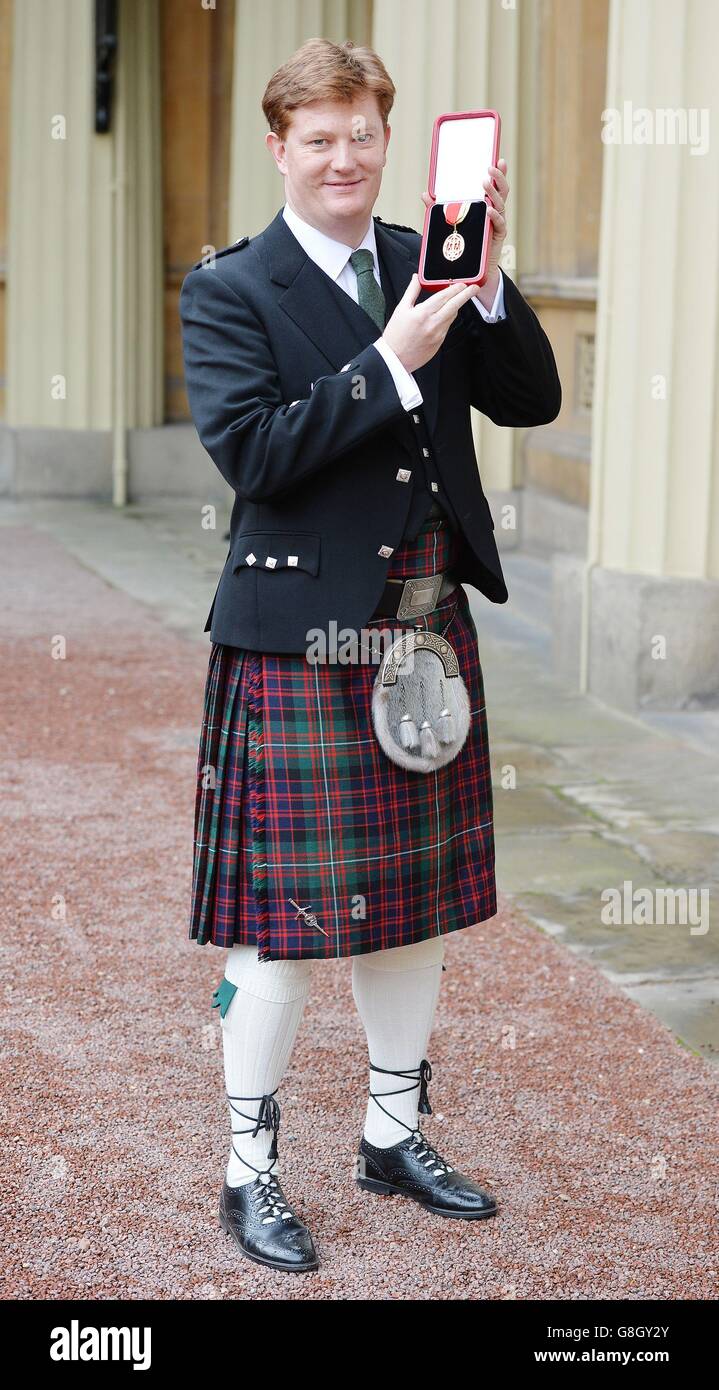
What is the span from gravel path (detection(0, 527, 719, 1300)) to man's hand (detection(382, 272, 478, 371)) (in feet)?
4.70

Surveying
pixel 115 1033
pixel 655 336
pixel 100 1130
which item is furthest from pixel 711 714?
pixel 100 1130

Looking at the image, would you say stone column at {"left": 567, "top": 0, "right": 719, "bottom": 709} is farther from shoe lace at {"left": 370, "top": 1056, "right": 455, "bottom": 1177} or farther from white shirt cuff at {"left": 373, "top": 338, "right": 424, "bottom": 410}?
white shirt cuff at {"left": 373, "top": 338, "right": 424, "bottom": 410}

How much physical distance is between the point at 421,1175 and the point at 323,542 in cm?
112

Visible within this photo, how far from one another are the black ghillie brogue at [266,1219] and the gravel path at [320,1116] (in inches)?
1.3

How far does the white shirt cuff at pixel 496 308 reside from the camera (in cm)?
279

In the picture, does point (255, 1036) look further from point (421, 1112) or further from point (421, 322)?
point (421, 322)

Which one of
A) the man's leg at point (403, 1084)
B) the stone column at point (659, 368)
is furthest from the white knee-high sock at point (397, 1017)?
the stone column at point (659, 368)

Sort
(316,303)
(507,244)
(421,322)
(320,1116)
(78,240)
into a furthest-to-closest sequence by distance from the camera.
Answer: (78,240)
(507,244)
(320,1116)
(316,303)
(421,322)

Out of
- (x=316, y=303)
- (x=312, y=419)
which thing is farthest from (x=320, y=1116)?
(x=316, y=303)

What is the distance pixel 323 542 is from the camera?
2.76 metres

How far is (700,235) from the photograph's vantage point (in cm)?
631

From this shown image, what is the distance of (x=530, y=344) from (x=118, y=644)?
5.29 m

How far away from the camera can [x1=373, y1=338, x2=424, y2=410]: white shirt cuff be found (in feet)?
8.64

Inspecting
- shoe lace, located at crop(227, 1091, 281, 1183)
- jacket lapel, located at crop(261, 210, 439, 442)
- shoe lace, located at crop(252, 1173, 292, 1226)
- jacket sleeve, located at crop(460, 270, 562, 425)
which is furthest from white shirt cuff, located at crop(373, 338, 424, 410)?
shoe lace, located at crop(252, 1173, 292, 1226)
